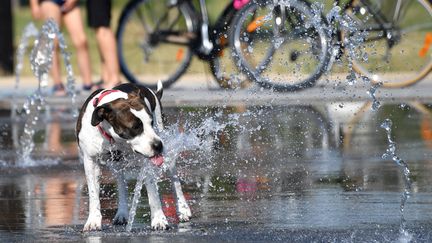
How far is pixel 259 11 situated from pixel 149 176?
6175 mm

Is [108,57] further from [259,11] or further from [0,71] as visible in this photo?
[0,71]

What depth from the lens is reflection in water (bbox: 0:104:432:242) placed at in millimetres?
7145

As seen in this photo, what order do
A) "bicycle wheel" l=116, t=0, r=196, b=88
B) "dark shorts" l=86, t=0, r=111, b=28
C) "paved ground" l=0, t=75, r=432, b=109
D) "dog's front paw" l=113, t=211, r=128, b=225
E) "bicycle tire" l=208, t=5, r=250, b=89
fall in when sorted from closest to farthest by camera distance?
"dog's front paw" l=113, t=211, r=128, b=225 → "paved ground" l=0, t=75, r=432, b=109 → "bicycle tire" l=208, t=5, r=250, b=89 → "dark shorts" l=86, t=0, r=111, b=28 → "bicycle wheel" l=116, t=0, r=196, b=88

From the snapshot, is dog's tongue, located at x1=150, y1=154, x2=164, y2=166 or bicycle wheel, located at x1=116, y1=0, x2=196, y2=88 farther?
bicycle wheel, located at x1=116, y1=0, x2=196, y2=88

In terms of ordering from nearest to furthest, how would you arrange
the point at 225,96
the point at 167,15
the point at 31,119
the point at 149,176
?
the point at 149,176 < the point at 31,119 < the point at 225,96 < the point at 167,15

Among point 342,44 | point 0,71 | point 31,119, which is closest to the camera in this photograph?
point 342,44

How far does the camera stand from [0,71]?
16328 millimetres

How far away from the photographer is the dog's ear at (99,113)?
652cm

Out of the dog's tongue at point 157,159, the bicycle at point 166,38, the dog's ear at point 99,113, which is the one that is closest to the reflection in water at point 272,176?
the dog's tongue at point 157,159

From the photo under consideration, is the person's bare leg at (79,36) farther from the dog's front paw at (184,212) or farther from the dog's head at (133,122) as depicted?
the dog's head at (133,122)

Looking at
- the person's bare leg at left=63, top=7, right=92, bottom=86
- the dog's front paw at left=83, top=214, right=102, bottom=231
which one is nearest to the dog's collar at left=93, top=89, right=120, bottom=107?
the dog's front paw at left=83, top=214, right=102, bottom=231

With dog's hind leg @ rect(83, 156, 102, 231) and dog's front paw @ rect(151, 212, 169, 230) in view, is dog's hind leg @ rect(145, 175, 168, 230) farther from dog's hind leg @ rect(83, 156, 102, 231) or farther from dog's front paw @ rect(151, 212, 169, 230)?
dog's hind leg @ rect(83, 156, 102, 231)

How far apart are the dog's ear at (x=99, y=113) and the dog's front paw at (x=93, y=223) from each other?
536 millimetres

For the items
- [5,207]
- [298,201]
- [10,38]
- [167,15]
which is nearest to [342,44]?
[298,201]
